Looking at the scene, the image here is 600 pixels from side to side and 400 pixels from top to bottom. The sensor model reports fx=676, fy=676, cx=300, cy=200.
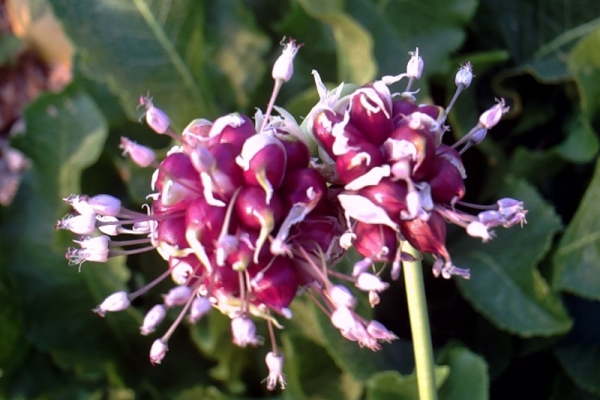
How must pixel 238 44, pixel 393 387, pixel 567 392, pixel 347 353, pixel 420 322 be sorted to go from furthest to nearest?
pixel 238 44
pixel 567 392
pixel 347 353
pixel 393 387
pixel 420 322

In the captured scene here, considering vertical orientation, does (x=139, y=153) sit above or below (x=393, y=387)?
above

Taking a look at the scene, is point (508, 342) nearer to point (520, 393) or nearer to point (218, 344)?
point (520, 393)

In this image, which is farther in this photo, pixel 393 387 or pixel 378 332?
pixel 393 387

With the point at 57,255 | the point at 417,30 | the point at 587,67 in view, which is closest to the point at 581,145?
the point at 587,67

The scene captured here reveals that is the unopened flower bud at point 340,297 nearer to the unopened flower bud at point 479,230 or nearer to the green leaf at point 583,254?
the unopened flower bud at point 479,230

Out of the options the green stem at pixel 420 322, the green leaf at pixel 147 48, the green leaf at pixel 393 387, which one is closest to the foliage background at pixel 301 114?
the green leaf at pixel 147 48

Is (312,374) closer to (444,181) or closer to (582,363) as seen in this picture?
(582,363)

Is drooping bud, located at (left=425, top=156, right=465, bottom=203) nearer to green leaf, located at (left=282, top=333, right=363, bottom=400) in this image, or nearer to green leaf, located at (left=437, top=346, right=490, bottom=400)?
green leaf, located at (left=437, top=346, right=490, bottom=400)
